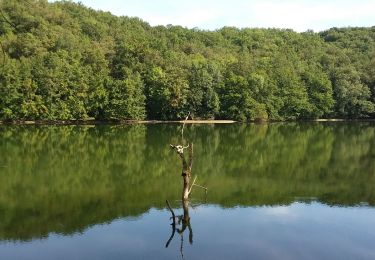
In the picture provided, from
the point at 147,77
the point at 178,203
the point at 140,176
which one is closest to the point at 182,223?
the point at 178,203

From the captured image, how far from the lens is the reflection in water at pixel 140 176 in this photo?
21281 millimetres

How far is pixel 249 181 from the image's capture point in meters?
28.9

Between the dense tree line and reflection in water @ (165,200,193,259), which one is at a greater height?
the dense tree line

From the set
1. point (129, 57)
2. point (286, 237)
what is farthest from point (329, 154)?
point (129, 57)

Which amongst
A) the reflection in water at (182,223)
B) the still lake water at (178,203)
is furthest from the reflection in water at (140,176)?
the reflection in water at (182,223)

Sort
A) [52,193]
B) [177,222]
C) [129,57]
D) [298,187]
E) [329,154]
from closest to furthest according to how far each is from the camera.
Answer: [177,222], [52,193], [298,187], [329,154], [129,57]

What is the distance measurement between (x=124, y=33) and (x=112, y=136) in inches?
2272

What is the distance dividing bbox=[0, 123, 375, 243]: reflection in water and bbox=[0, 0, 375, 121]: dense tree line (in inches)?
834

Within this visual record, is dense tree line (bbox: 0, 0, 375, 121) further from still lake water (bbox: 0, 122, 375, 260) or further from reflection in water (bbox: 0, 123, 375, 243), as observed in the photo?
still lake water (bbox: 0, 122, 375, 260)

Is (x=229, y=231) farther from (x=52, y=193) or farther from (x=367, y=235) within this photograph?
(x=52, y=193)

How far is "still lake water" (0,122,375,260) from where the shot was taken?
668 inches

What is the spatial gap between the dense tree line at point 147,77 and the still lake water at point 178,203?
29658mm

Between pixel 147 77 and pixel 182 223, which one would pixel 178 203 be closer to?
pixel 182 223

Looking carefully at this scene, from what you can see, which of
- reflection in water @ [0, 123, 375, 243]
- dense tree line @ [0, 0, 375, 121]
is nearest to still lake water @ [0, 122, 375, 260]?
reflection in water @ [0, 123, 375, 243]
